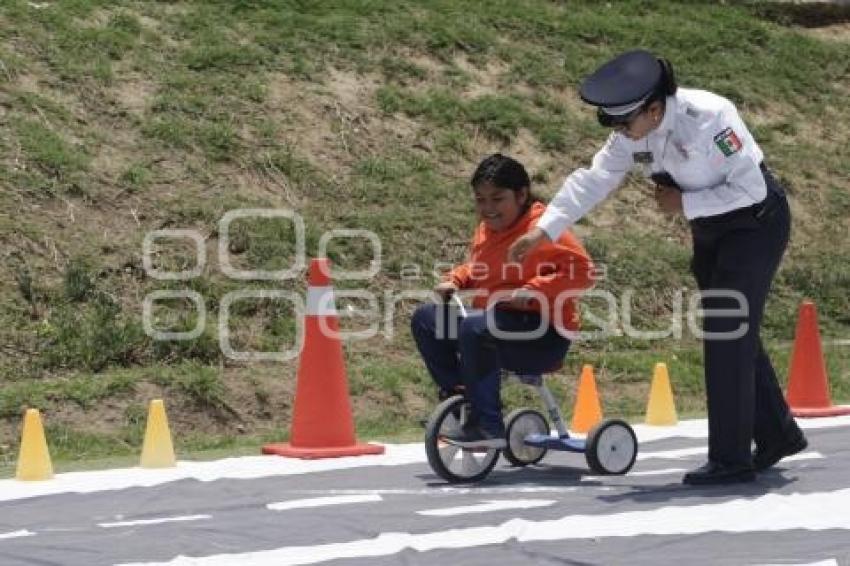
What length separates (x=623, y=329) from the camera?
1429 cm

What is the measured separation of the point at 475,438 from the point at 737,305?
1257 mm

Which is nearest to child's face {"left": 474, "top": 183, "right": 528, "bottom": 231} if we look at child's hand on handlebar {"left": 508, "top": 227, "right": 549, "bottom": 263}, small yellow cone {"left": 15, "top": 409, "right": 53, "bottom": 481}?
child's hand on handlebar {"left": 508, "top": 227, "right": 549, "bottom": 263}

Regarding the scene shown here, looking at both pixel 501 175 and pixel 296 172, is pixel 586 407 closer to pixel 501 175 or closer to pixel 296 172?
pixel 501 175

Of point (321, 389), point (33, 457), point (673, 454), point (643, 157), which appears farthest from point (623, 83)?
point (33, 457)

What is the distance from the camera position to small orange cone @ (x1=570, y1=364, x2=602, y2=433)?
1062 centimetres

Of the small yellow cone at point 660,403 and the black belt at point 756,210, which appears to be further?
the small yellow cone at point 660,403

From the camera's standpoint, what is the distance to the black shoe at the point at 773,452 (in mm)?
8133

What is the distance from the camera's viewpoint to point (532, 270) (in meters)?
8.24

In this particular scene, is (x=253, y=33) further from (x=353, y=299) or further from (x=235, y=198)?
(x=353, y=299)

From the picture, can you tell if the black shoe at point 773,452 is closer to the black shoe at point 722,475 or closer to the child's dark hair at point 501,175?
the black shoe at point 722,475

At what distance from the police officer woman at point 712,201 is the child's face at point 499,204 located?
17.6 inches

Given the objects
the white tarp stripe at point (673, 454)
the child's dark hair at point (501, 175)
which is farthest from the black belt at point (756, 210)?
the white tarp stripe at point (673, 454)

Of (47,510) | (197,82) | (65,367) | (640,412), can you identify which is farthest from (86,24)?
(47,510)

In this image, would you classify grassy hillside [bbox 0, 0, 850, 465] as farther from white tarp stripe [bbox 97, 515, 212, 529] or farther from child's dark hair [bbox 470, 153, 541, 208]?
white tarp stripe [bbox 97, 515, 212, 529]
